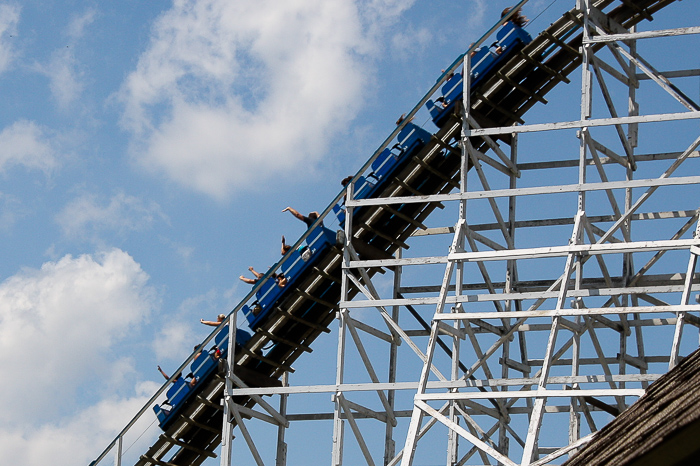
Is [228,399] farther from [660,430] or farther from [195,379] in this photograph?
[660,430]

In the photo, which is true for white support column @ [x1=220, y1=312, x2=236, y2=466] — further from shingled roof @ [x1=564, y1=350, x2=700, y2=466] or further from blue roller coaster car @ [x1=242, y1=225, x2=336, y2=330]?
shingled roof @ [x1=564, y1=350, x2=700, y2=466]

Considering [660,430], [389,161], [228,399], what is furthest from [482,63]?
[660,430]

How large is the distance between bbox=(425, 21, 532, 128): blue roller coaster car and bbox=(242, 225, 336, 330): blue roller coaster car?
2.65 meters

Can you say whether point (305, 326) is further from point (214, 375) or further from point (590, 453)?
point (590, 453)

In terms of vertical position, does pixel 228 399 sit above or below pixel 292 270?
below

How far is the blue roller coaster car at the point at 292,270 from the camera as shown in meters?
18.2

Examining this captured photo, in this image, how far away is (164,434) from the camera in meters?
19.4

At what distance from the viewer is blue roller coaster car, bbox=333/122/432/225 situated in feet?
59.1

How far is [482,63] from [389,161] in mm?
2189

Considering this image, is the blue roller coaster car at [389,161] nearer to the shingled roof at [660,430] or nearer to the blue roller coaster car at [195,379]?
the blue roller coaster car at [195,379]

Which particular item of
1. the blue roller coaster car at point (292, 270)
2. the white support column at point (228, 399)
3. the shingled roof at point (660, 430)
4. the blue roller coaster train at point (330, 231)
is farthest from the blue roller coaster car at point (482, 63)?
the shingled roof at point (660, 430)

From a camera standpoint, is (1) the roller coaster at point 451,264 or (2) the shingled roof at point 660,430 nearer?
(2) the shingled roof at point 660,430

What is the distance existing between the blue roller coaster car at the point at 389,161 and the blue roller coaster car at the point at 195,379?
2930mm

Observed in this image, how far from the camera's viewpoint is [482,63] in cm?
1791
